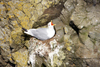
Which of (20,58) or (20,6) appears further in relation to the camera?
(20,58)

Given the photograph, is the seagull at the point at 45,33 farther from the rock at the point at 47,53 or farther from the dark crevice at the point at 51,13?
the dark crevice at the point at 51,13

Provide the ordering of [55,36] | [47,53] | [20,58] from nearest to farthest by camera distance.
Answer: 1. [47,53]
2. [55,36]
3. [20,58]

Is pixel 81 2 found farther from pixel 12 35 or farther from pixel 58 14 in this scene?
pixel 12 35

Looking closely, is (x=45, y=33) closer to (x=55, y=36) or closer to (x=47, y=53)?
(x=55, y=36)

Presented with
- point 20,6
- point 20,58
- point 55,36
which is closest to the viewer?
point 55,36

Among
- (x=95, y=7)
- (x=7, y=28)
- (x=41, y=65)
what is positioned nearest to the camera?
(x=95, y=7)

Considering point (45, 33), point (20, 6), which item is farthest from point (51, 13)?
point (20, 6)

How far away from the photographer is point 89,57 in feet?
7.77

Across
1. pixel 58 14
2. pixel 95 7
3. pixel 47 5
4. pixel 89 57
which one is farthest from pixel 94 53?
pixel 47 5

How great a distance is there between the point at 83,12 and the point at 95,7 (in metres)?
0.43

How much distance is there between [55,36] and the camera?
301 centimetres

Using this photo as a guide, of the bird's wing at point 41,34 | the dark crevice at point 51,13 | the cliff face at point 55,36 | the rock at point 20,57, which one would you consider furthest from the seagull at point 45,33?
the rock at point 20,57

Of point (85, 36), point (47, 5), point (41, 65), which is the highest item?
point (47, 5)

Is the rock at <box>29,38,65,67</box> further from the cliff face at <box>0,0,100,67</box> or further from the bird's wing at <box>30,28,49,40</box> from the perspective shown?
the bird's wing at <box>30,28,49,40</box>
